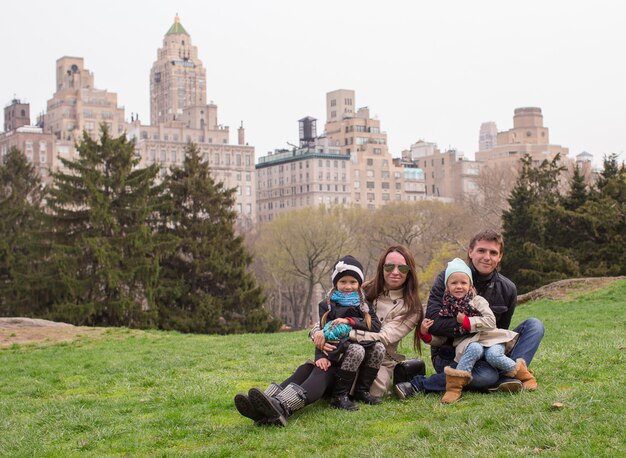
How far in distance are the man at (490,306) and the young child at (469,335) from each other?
4.2 inches

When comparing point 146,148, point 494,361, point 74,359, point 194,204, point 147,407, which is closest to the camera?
point 494,361

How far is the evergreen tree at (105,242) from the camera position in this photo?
36.3 metres

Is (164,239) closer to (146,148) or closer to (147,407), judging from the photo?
(147,407)

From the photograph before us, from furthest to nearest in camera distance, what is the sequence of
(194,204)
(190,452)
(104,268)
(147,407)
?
1. (194,204)
2. (104,268)
3. (147,407)
4. (190,452)

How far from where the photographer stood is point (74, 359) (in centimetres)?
1669

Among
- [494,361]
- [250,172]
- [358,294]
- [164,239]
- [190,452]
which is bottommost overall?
[190,452]

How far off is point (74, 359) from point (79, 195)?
22.0 metres

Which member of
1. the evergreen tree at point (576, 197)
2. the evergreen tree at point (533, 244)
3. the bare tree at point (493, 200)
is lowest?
the evergreen tree at point (533, 244)

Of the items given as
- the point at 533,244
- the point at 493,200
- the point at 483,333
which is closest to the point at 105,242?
the point at 533,244

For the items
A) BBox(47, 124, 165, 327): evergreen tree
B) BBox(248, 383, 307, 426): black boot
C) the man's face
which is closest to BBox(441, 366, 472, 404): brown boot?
the man's face

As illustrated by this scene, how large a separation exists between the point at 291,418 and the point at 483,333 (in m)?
2.07

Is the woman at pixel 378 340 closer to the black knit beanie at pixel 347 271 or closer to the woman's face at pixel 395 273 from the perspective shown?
the woman's face at pixel 395 273

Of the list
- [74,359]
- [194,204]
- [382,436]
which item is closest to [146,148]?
[194,204]

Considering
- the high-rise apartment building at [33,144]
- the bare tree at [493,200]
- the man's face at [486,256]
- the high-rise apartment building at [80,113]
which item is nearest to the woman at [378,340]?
the man's face at [486,256]
